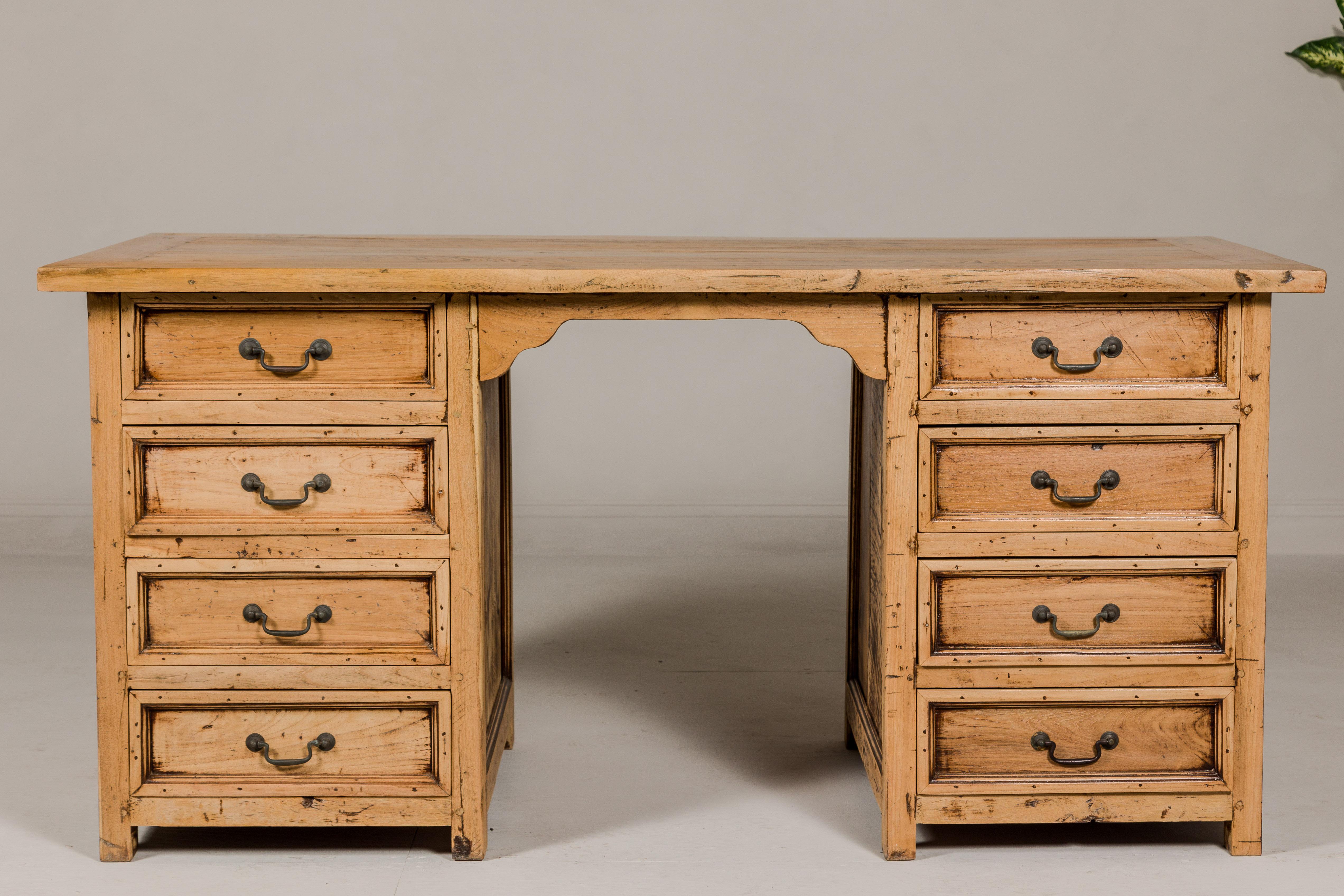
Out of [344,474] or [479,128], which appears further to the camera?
[479,128]

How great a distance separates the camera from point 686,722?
10.6 feet

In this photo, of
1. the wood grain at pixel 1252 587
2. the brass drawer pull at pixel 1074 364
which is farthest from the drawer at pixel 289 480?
the wood grain at pixel 1252 587

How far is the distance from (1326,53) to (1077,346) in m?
2.87

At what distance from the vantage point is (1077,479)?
2.45 meters

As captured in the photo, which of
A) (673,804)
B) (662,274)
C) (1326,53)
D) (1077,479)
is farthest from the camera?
(1326,53)

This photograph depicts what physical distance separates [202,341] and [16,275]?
111 inches

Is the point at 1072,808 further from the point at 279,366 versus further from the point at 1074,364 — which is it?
the point at 279,366

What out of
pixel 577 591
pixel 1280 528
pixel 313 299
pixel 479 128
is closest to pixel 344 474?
pixel 313 299

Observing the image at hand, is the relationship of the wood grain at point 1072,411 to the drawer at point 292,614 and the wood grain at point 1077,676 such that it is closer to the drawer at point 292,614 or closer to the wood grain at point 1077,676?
the wood grain at point 1077,676

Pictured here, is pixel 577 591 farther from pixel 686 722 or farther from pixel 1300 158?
pixel 1300 158

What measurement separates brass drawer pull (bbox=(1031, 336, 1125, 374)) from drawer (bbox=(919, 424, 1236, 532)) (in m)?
0.10

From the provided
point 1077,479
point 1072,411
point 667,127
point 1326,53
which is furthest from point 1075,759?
point 1326,53

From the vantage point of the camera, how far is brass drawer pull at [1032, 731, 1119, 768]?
250 cm

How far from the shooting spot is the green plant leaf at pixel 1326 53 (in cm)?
462
